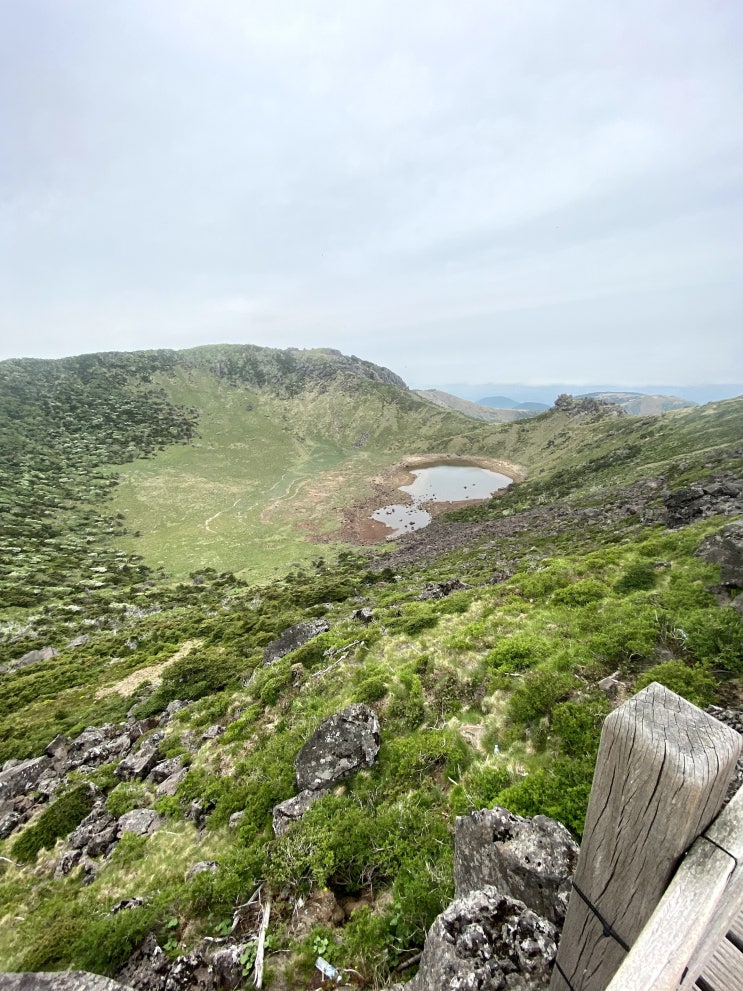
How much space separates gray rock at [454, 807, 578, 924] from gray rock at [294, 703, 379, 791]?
361cm

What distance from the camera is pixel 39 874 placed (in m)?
9.51

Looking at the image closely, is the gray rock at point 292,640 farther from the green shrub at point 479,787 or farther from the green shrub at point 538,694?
the green shrub at point 479,787

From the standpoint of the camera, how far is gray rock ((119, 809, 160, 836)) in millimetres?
9555

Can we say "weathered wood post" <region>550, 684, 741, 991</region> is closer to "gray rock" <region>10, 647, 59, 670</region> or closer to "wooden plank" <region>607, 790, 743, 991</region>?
"wooden plank" <region>607, 790, 743, 991</region>

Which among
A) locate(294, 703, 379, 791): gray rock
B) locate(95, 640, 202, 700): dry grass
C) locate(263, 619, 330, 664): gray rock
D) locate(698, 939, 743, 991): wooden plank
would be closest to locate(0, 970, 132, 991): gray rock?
locate(294, 703, 379, 791): gray rock

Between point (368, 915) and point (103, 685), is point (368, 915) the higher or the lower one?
the higher one

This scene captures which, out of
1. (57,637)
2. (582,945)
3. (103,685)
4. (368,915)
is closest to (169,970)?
(368,915)

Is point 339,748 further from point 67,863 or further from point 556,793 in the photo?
point 67,863

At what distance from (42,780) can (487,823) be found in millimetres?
15496

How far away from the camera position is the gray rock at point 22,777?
42.7ft

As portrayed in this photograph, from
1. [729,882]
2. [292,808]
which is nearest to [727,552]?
[729,882]

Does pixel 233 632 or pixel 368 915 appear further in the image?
pixel 233 632

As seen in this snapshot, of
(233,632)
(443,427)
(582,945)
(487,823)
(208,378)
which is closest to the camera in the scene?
(582,945)

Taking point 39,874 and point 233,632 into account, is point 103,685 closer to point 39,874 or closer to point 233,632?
point 233,632
